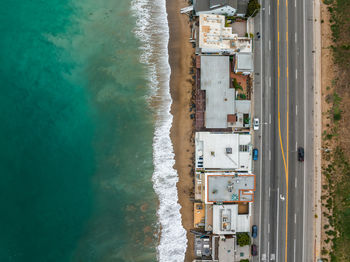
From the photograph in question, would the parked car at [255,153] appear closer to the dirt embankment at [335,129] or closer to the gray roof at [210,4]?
the dirt embankment at [335,129]

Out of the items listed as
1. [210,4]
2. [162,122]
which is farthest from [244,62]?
[162,122]

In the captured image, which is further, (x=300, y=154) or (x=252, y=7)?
(x=300, y=154)

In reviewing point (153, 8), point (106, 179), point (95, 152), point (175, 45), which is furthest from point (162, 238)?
point (153, 8)

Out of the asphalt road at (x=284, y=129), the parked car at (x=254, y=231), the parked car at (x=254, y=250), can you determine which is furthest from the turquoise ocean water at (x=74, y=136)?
the asphalt road at (x=284, y=129)

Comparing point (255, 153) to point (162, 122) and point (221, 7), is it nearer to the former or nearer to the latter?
point (162, 122)

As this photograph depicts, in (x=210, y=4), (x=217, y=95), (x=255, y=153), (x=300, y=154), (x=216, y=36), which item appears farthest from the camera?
(x=300, y=154)

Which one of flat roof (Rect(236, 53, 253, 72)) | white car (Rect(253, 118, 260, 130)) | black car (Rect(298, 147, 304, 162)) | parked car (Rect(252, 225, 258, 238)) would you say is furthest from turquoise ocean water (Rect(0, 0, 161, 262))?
black car (Rect(298, 147, 304, 162))

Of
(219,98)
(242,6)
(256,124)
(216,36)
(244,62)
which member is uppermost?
(242,6)
